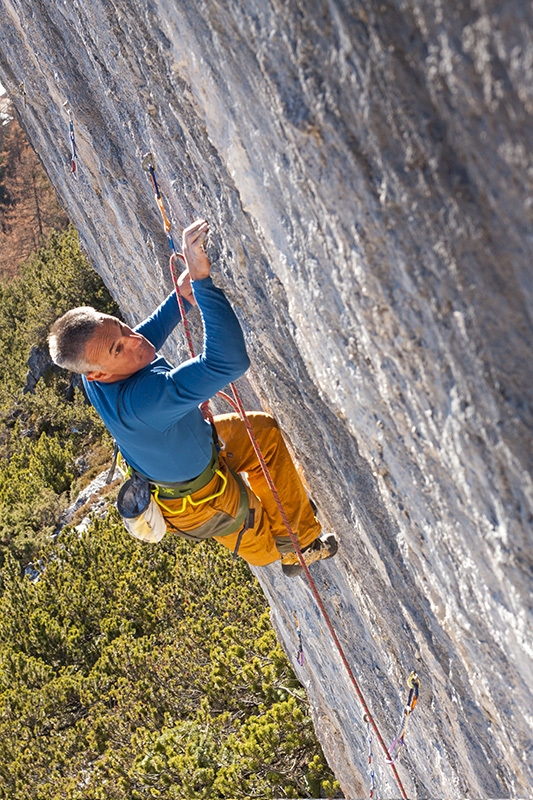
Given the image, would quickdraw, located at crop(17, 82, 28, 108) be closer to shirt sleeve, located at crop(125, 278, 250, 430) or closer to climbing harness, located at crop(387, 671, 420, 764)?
shirt sleeve, located at crop(125, 278, 250, 430)

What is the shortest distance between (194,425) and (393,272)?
1.61 metres

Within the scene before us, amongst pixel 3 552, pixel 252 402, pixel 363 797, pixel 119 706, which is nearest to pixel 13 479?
pixel 3 552

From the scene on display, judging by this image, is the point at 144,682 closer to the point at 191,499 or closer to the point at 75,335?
the point at 191,499

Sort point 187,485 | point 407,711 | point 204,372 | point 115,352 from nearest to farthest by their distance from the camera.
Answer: point 204,372 < point 115,352 < point 187,485 < point 407,711

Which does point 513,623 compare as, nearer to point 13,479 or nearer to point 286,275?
point 286,275

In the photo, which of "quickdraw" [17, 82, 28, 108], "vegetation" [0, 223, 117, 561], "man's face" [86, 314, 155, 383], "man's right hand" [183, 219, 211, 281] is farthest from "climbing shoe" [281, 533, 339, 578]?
"vegetation" [0, 223, 117, 561]

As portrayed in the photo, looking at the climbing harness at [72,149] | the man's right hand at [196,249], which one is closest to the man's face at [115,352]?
the man's right hand at [196,249]

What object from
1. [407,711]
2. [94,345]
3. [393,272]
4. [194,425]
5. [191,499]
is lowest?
[407,711]

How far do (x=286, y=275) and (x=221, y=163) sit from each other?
521mm

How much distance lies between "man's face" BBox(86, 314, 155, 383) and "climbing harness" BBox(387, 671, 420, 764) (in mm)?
1666

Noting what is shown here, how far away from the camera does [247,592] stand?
8.59 m

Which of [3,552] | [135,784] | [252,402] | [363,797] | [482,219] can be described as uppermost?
[482,219]

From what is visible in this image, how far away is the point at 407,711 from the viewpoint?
3.30m

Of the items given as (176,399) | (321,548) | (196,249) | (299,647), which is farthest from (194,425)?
(299,647)
